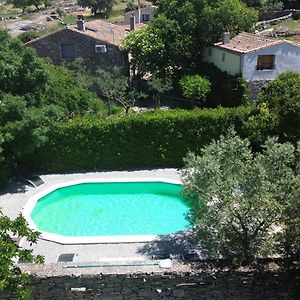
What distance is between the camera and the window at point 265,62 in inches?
1243

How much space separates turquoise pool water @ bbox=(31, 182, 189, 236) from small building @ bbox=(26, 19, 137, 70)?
45.9 ft

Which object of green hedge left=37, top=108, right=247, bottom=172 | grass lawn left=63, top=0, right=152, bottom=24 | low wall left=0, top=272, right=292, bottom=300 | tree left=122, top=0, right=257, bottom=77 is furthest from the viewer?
grass lawn left=63, top=0, right=152, bottom=24

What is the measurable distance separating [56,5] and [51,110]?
96240 mm

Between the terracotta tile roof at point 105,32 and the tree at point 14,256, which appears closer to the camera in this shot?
the tree at point 14,256

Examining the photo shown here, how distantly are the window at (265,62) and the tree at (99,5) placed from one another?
197 feet

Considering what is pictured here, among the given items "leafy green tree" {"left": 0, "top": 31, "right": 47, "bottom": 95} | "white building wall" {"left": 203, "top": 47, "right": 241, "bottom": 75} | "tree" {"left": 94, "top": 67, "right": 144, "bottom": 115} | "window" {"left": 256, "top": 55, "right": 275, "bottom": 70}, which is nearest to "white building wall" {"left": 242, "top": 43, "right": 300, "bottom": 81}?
"window" {"left": 256, "top": 55, "right": 275, "bottom": 70}

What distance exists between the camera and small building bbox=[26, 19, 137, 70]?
117ft

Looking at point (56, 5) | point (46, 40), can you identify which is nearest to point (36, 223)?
point (46, 40)

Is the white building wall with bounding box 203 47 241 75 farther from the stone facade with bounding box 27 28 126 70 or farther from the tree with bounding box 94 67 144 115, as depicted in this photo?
the stone facade with bounding box 27 28 126 70

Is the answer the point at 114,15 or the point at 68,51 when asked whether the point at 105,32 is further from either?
the point at 114,15

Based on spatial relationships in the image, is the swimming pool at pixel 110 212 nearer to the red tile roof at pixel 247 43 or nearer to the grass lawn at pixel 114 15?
the red tile roof at pixel 247 43

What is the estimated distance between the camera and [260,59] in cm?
3166

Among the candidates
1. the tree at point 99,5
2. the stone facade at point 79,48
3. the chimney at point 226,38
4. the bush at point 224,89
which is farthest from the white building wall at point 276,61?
the tree at point 99,5

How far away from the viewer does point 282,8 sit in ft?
201
